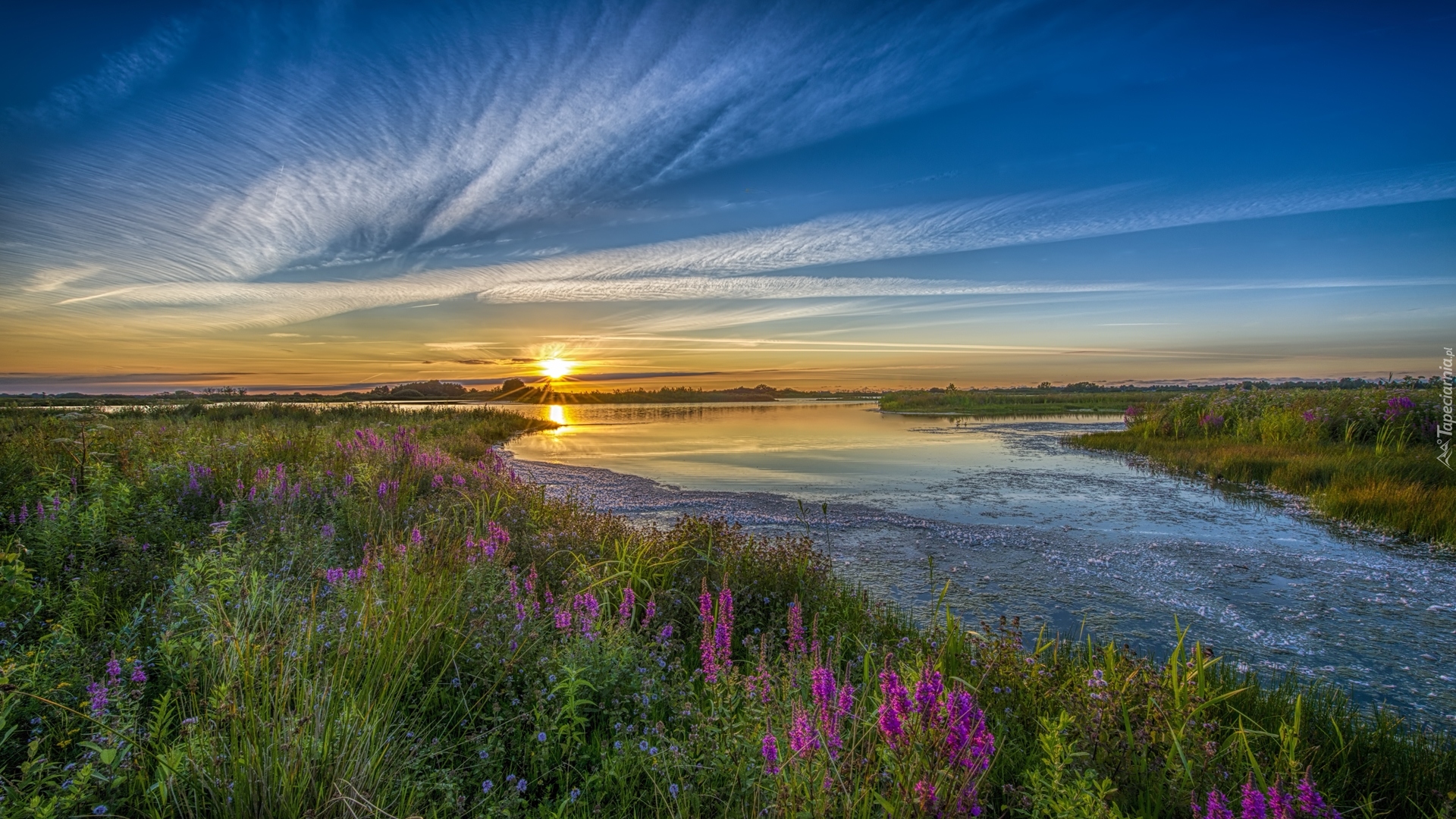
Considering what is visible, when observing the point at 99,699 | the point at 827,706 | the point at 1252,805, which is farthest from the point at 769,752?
the point at 99,699

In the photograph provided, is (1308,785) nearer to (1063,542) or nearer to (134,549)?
Result: (1063,542)

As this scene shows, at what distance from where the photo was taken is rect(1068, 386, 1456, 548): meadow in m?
9.34

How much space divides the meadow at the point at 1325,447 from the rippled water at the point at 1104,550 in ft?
2.80

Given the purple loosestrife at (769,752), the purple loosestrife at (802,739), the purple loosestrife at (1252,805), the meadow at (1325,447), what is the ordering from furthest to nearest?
the meadow at (1325,447) < the purple loosestrife at (769,752) < the purple loosestrife at (802,739) < the purple loosestrife at (1252,805)

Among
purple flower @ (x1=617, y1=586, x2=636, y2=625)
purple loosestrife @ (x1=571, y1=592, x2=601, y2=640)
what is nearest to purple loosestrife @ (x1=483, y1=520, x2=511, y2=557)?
purple loosestrife @ (x1=571, y1=592, x2=601, y2=640)

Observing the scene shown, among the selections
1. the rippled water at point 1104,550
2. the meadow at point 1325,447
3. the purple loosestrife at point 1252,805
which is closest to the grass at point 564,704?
the purple loosestrife at point 1252,805

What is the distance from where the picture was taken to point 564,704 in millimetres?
3021

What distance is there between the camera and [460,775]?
2740mm

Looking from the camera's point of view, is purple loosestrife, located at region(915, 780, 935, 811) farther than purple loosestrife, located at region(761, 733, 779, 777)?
No

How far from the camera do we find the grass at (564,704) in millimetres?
2301

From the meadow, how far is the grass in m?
7.61

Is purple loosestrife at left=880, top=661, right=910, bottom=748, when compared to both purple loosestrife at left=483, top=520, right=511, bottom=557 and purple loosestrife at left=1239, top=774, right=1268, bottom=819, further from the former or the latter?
purple loosestrife at left=483, top=520, right=511, bottom=557

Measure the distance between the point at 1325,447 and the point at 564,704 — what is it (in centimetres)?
1922

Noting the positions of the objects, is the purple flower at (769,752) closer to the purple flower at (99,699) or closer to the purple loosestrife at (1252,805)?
the purple loosestrife at (1252,805)
